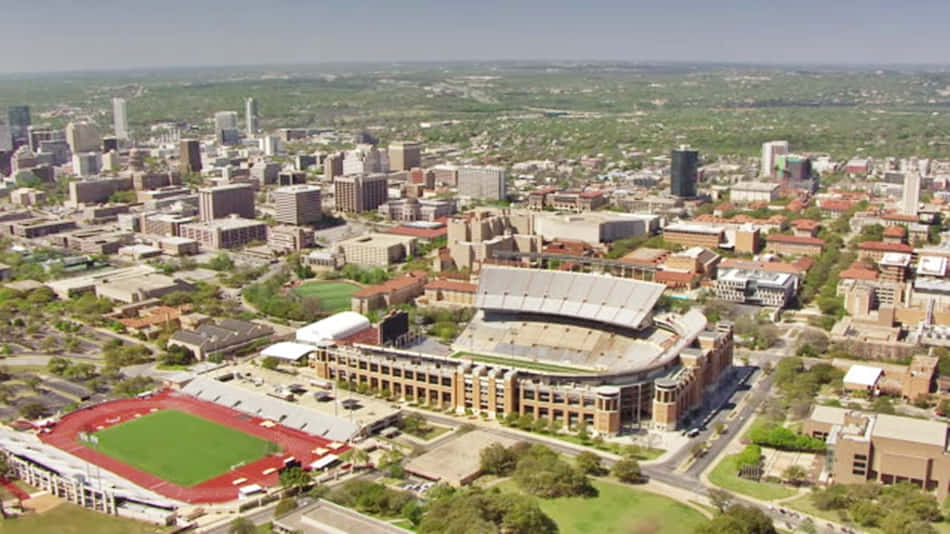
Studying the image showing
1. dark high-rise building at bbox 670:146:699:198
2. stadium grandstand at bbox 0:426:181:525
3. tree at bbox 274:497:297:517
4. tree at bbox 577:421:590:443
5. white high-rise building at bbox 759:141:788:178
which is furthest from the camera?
white high-rise building at bbox 759:141:788:178

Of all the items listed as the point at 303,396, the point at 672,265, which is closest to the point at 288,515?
the point at 303,396

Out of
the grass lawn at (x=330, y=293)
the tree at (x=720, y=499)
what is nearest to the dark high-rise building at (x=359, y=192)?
the grass lawn at (x=330, y=293)

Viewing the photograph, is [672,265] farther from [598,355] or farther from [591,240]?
[598,355]

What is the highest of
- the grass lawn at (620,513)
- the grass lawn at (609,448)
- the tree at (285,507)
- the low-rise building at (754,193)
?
the low-rise building at (754,193)

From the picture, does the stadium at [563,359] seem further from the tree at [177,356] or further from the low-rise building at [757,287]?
the low-rise building at [757,287]

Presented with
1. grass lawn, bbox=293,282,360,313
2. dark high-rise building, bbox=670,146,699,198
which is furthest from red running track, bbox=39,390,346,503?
dark high-rise building, bbox=670,146,699,198

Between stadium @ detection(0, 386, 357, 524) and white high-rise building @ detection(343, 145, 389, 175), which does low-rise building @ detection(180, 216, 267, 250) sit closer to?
white high-rise building @ detection(343, 145, 389, 175)
